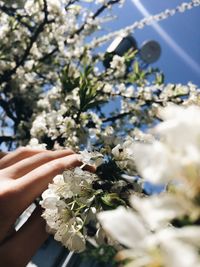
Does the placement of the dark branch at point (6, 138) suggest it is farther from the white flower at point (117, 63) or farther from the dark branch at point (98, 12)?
the dark branch at point (98, 12)

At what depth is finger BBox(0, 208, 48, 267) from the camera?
0.95m

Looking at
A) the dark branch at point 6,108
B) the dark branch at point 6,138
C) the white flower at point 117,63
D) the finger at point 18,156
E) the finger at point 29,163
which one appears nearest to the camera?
the finger at point 29,163

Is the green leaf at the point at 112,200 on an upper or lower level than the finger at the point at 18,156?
lower

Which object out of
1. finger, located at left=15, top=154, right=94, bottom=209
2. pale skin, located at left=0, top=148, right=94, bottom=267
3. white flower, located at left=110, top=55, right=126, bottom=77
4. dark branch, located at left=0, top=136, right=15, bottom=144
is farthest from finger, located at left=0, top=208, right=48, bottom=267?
dark branch, located at left=0, top=136, right=15, bottom=144

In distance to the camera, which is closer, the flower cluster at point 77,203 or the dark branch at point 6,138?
the flower cluster at point 77,203

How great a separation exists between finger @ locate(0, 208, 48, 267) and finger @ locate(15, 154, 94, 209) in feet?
0.38

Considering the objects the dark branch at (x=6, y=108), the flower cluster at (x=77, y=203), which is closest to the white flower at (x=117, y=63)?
the dark branch at (x=6, y=108)

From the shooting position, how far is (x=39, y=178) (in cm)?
94

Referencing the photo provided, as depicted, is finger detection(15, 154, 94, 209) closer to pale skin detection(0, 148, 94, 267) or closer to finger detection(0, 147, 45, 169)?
pale skin detection(0, 148, 94, 267)

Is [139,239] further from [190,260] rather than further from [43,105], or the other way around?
[43,105]

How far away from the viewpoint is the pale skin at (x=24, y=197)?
880 mm

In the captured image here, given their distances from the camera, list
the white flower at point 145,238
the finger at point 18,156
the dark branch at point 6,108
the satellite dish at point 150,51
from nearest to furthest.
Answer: the white flower at point 145,238, the finger at point 18,156, the dark branch at point 6,108, the satellite dish at point 150,51

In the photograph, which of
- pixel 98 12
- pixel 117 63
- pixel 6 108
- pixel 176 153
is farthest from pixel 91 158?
pixel 98 12

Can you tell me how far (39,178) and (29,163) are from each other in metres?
0.12
